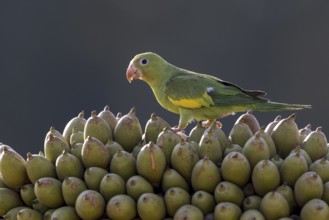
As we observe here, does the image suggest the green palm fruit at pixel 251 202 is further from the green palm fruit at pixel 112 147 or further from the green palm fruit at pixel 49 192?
the green palm fruit at pixel 49 192

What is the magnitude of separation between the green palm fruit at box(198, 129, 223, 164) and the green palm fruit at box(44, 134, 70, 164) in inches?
22.1

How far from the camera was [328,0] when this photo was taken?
58.2 feet

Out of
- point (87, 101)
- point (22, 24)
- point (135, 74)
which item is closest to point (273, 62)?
point (87, 101)

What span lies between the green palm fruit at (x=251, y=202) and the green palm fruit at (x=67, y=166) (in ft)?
2.19

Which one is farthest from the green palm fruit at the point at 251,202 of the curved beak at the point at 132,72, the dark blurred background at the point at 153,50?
the dark blurred background at the point at 153,50

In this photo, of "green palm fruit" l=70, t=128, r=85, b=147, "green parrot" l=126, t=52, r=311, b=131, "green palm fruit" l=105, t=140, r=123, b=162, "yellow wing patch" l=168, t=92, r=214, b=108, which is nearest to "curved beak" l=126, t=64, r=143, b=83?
"green parrot" l=126, t=52, r=311, b=131

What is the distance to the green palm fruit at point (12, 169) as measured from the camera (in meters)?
3.44

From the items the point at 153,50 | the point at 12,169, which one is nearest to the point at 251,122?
the point at 12,169

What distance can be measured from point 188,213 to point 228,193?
17cm

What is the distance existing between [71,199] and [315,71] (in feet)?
47.5

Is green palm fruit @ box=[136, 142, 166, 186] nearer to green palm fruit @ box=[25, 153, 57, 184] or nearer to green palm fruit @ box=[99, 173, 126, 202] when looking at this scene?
green palm fruit @ box=[99, 173, 126, 202]

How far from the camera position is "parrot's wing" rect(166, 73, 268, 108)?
4.79m

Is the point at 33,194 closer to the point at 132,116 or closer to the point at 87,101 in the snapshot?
the point at 132,116

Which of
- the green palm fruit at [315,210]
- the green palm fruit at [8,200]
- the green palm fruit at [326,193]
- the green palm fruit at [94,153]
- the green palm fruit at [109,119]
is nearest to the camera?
the green palm fruit at [315,210]
